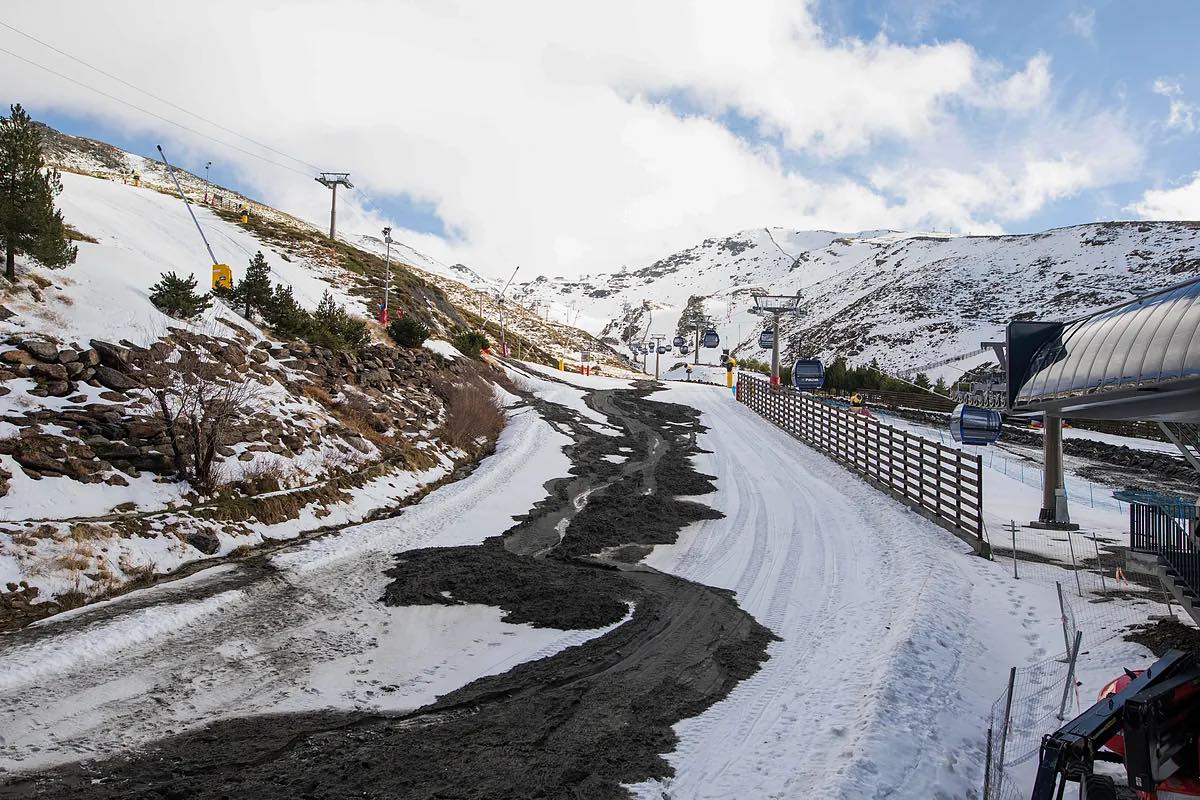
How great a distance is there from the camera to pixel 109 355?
1351 centimetres

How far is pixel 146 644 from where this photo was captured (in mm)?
7598

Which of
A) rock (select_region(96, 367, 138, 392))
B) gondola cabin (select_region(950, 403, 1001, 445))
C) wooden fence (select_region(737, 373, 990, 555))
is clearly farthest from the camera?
gondola cabin (select_region(950, 403, 1001, 445))

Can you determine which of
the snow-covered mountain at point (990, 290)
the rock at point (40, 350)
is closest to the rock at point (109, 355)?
the rock at point (40, 350)

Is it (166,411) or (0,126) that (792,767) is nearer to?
(166,411)

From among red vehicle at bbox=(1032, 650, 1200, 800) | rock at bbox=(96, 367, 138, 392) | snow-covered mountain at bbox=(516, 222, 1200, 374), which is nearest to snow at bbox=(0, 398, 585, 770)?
red vehicle at bbox=(1032, 650, 1200, 800)

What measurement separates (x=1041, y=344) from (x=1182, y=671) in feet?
32.1

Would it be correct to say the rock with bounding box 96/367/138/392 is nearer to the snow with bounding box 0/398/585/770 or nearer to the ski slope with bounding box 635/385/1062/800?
the snow with bounding box 0/398/585/770

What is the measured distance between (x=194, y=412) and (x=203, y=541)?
9.34 feet

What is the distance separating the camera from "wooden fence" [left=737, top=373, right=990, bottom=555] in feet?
45.6

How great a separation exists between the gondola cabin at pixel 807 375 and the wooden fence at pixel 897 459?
985 millimetres

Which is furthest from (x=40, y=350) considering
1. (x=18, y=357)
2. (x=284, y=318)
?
(x=284, y=318)

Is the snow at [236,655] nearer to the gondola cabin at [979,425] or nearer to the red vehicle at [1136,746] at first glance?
the red vehicle at [1136,746]

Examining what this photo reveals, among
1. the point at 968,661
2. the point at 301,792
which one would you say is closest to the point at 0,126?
the point at 301,792

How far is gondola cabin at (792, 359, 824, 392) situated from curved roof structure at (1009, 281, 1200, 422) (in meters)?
19.9
